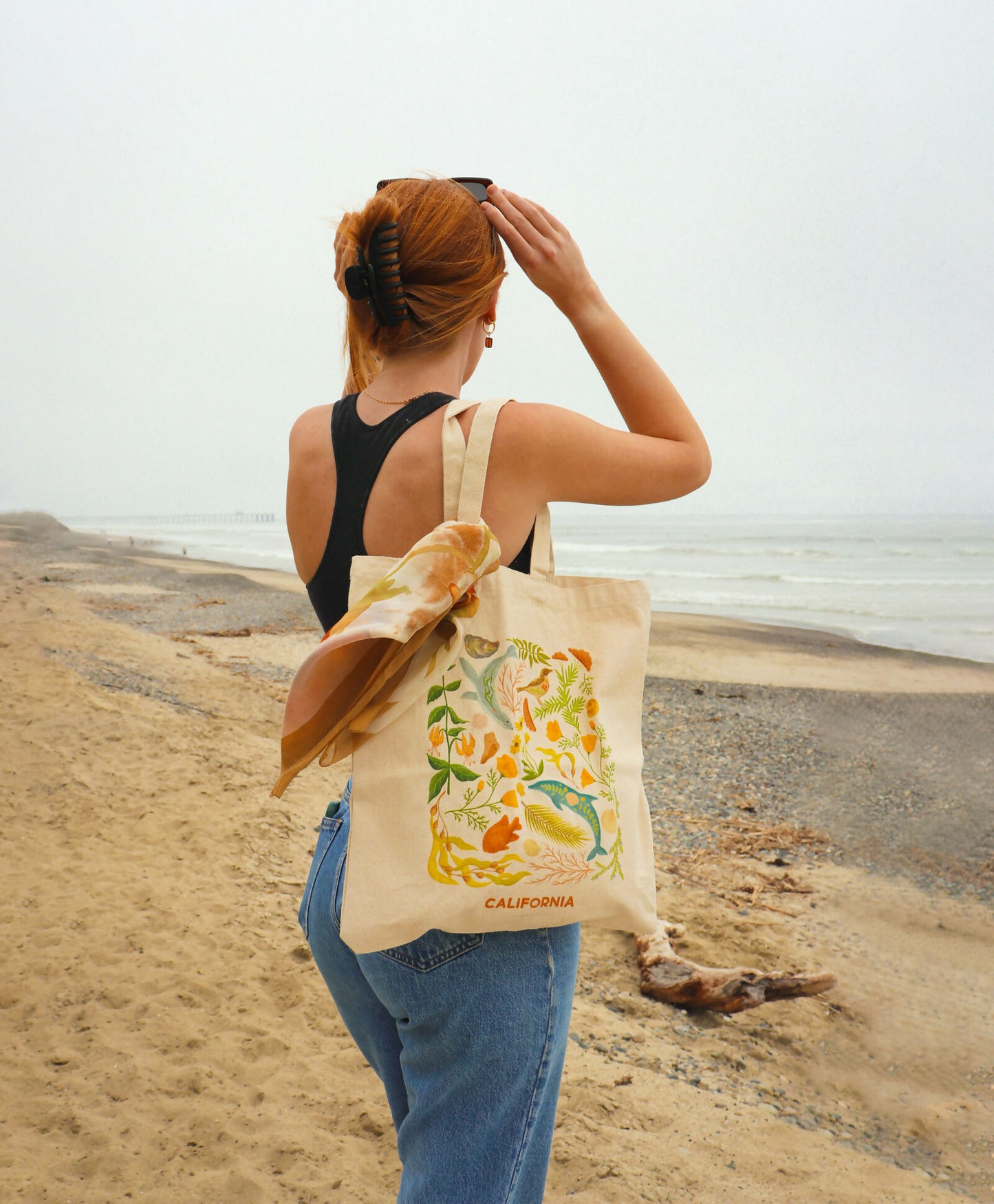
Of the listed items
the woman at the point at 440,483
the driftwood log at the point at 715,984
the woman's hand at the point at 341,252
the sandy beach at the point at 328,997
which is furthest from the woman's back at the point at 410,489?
the driftwood log at the point at 715,984

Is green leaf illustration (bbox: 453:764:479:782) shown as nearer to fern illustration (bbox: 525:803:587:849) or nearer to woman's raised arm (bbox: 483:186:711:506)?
fern illustration (bbox: 525:803:587:849)

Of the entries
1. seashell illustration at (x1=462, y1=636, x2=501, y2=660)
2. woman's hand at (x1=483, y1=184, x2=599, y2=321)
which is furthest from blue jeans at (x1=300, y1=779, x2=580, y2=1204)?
woman's hand at (x1=483, y1=184, x2=599, y2=321)

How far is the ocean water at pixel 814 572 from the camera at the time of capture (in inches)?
604

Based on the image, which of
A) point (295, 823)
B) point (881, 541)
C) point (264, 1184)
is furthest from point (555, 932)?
point (881, 541)

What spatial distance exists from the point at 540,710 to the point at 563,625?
124mm

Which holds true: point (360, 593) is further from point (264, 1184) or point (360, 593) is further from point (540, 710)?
point (264, 1184)

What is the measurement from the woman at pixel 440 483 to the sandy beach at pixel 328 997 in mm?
1646

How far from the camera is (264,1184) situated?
7.66 feet

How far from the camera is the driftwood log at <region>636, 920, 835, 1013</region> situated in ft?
11.5

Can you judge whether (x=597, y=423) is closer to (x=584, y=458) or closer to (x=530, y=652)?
(x=584, y=458)

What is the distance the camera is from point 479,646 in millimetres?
1000

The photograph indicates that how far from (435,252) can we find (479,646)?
527 mm

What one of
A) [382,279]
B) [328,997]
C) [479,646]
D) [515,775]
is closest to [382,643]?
[479,646]

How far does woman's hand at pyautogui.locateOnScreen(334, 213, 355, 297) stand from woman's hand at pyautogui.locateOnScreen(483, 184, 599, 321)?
22cm
